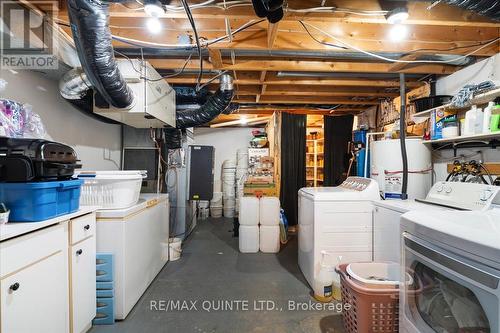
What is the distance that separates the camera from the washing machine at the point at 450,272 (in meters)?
0.78

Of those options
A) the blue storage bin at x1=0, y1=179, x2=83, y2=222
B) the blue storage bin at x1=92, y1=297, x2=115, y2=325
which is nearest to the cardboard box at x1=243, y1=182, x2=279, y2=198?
the blue storage bin at x1=92, y1=297, x2=115, y2=325

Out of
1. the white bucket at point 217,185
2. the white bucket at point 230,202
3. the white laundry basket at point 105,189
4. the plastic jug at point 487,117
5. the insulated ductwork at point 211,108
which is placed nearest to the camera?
the plastic jug at point 487,117

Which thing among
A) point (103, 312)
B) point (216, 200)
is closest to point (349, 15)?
point (103, 312)

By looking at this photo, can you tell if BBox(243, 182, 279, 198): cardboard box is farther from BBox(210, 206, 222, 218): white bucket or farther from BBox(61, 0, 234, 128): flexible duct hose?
BBox(210, 206, 222, 218): white bucket

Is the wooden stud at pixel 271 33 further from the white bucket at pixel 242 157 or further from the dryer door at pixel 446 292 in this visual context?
the white bucket at pixel 242 157

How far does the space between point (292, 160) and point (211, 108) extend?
6.39ft

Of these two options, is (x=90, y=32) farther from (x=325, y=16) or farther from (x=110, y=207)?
(x=325, y=16)

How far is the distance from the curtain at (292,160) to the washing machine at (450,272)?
9.96ft

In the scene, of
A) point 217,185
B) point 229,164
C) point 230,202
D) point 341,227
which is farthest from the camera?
point 217,185

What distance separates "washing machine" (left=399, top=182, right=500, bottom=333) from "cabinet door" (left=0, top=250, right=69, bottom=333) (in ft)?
6.19

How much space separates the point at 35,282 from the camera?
123 centimetres

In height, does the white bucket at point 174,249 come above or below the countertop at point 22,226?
below

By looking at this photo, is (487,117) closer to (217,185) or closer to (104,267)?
(104,267)

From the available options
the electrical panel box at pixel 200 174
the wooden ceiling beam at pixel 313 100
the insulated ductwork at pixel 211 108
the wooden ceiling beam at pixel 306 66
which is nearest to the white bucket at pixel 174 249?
the electrical panel box at pixel 200 174
